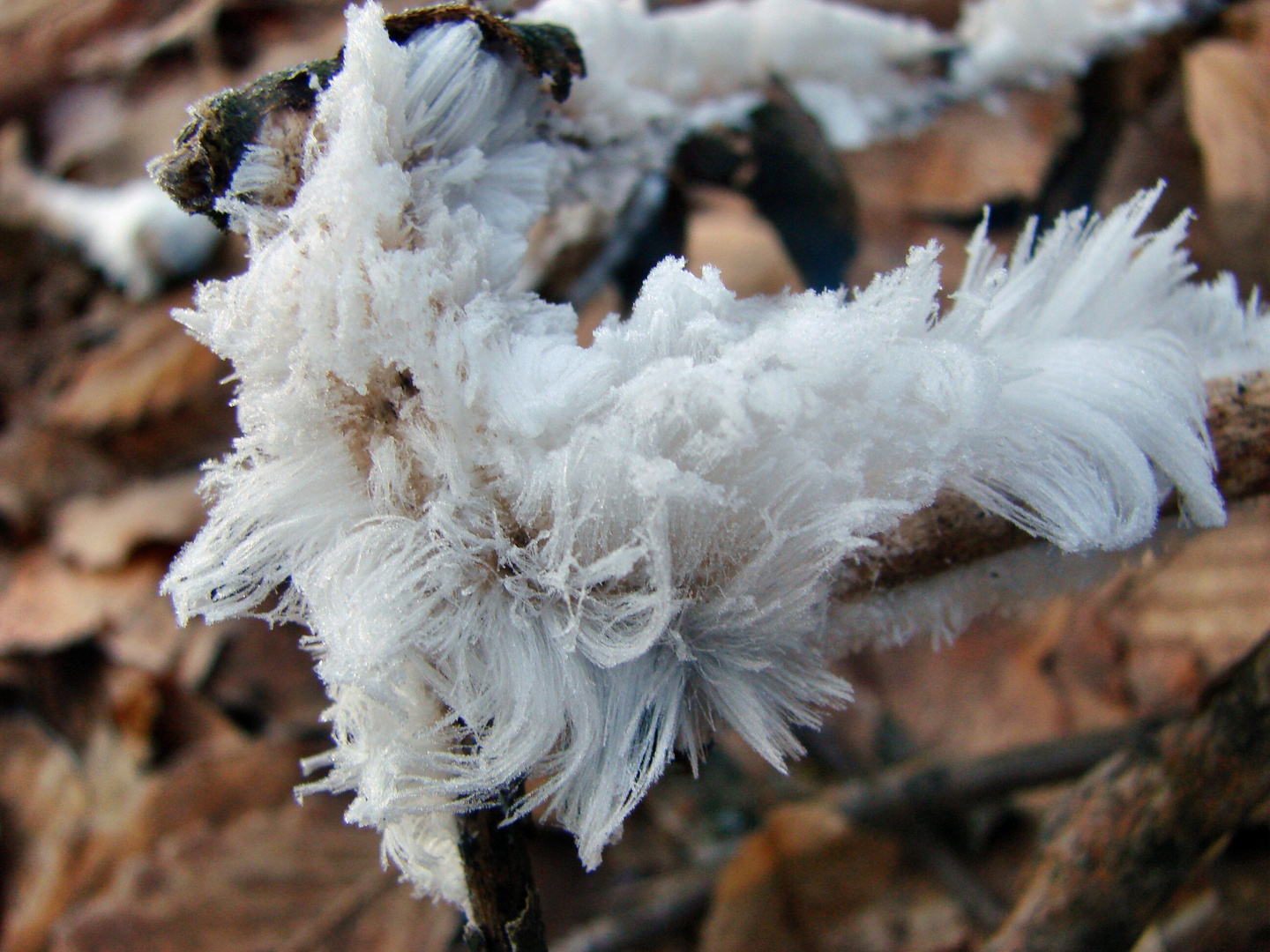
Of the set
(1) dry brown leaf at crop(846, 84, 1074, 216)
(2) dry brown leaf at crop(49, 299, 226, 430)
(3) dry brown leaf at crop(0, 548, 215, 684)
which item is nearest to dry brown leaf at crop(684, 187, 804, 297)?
(1) dry brown leaf at crop(846, 84, 1074, 216)

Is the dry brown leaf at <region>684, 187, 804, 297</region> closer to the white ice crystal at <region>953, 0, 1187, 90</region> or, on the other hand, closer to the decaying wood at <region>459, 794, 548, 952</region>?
the white ice crystal at <region>953, 0, 1187, 90</region>

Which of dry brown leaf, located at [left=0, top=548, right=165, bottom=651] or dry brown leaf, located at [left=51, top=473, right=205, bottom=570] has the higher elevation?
dry brown leaf, located at [left=51, top=473, right=205, bottom=570]

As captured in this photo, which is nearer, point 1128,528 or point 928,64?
point 1128,528

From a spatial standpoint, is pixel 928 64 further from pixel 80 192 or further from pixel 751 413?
pixel 80 192

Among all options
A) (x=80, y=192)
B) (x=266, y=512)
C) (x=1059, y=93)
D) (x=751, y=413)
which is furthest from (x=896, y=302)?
(x=80, y=192)

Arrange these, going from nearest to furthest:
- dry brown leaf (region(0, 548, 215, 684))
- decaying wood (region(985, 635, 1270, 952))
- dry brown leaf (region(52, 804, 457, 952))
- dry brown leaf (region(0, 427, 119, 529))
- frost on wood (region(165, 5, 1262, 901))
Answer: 1. frost on wood (region(165, 5, 1262, 901))
2. decaying wood (region(985, 635, 1270, 952))
3. dry brown leaf (region(52, 804, 457, 952))
4. dry brown leaf (region(0, 548, 215, 684))
5. dry brown leaf (region(0, 427, 119, 529))

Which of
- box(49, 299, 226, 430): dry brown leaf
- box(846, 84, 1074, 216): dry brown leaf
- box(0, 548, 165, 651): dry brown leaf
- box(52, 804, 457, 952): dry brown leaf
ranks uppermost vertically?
box(846, 84, 1074, 216): dry brown leaf

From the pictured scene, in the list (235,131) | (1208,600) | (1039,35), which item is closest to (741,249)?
(1039,35)
